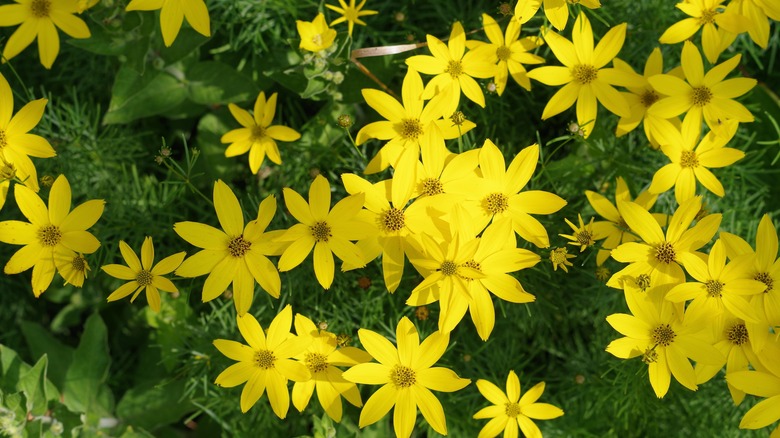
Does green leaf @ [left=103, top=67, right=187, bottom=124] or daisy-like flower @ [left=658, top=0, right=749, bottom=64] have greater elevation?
daisy-like flower @ [left=658, top=0, right=749, bottom=64]

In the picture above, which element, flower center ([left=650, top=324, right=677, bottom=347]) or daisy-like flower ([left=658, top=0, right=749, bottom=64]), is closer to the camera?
flower center ([left=650, top=324, right=677, bottom=347])

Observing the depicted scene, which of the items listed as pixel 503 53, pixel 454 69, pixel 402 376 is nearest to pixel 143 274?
pixel 402 376

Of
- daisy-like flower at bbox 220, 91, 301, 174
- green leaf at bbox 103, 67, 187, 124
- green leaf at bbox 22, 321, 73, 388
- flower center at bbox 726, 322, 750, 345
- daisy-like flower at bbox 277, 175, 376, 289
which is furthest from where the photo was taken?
green leaf at bbox 22, 321, 73, 388

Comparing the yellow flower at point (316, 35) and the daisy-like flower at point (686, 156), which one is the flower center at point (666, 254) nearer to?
the daisy-like flower at point (686, 156)

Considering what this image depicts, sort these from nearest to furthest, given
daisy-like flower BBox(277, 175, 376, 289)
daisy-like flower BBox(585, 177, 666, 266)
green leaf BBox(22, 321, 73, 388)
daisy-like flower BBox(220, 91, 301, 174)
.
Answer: daisy-like flower BBox(277, 175, 376, 289) → daisy-like flower BBox(585, 177, 666, 266) → daisy-like flower BBox(220, 91, 301, 174) → green leaf BBox(22, 321, 73, 388)

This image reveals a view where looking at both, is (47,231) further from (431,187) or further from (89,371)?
(431,187)

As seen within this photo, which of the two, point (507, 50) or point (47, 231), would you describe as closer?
point (47, 231)

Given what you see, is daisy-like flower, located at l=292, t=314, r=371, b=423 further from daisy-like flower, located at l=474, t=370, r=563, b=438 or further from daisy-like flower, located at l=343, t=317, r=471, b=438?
daisy-like flower, located at l=474, t=370, r=563, b=438

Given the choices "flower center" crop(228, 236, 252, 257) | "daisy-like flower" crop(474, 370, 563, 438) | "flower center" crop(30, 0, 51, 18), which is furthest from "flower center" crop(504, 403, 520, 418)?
"flower center" crop(30, 0, 51, 18)

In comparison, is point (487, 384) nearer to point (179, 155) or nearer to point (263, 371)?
point (263, 371)
